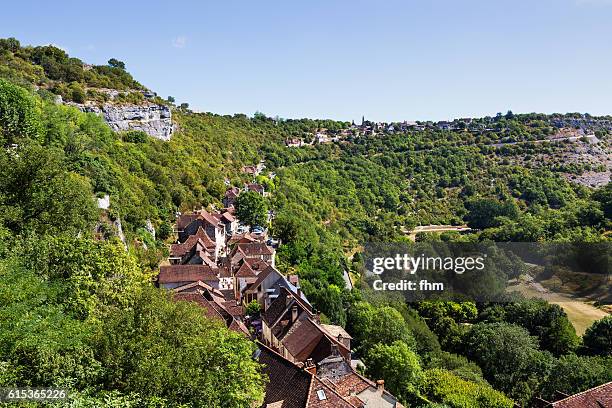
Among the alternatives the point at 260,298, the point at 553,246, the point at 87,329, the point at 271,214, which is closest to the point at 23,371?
the point at 87,329

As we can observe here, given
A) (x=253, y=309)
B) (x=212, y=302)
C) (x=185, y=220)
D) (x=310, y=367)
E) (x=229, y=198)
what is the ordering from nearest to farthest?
1. (x=310, y=367)
2. (x=212, y=302)
3. (x=253, y=309)
4. (x=185, y=220)
5. (x=229, y=198)

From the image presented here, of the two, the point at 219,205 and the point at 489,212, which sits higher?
the point at 219,205

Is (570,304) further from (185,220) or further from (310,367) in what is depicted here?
(310,367)

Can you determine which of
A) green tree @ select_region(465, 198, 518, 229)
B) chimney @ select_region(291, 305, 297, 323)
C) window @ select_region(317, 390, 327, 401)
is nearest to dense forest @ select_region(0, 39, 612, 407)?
green tree @ select_region(465, 198, 518, 229)

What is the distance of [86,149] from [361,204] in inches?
2641

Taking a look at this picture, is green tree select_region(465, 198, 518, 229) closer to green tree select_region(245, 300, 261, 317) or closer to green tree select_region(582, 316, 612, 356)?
green tree select_region(582, 316, 612, 356)

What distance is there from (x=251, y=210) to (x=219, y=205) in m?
5.70

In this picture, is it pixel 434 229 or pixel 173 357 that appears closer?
pixel 173 357

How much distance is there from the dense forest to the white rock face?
9.17 ft

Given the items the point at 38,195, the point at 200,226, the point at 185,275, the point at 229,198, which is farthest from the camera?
the point at 229,198

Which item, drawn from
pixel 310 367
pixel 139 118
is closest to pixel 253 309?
pixel 310 367

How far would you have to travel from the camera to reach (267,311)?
36.4m

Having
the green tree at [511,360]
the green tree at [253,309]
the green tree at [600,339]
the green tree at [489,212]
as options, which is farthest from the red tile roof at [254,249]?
the green tree at [489,212]

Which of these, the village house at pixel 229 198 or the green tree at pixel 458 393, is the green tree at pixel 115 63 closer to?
the village house at pixel 229 198
